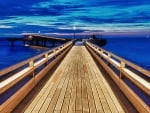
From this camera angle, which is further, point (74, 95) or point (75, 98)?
point (74, 95)

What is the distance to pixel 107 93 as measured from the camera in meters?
9.04

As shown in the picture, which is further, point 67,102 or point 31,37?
point 31,37

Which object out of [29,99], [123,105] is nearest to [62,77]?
[29,99]

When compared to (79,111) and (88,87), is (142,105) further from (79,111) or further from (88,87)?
(88,87)

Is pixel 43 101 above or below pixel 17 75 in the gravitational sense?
below

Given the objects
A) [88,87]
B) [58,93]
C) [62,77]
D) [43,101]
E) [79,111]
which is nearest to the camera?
[79,111]

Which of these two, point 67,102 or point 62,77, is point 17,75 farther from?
point 62,77

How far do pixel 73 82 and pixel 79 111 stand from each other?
4.20 meters

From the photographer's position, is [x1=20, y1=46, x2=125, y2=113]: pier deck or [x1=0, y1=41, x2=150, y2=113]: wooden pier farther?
[x1=20, y1=46, x2=125, y2=113]: pier deck

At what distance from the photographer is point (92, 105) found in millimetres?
7473

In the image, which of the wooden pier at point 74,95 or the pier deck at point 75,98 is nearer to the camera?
the wooden pier at point 74,95

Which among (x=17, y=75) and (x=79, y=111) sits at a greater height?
(x=17, y=75)

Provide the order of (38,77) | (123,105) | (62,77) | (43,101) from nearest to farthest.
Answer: (123,105) → (43,101) → (38,77) → (62,77)

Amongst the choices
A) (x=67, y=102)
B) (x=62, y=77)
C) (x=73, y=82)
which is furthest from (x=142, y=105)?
(x=62, y=77)
